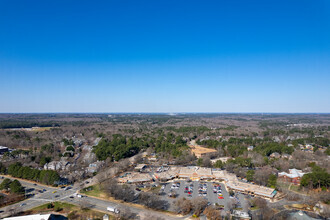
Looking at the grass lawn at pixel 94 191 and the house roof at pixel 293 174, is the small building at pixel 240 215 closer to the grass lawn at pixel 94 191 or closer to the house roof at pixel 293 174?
the grass lawn at pixel 94 191

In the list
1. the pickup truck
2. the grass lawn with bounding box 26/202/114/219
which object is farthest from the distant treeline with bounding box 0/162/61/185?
the pickup truck

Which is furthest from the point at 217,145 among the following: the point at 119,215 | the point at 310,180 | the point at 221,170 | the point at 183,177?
the point at 119,215

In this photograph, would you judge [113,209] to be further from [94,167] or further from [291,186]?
[291,186]

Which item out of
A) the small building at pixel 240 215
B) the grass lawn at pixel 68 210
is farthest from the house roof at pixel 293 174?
the grass lawn at pixel 68 210

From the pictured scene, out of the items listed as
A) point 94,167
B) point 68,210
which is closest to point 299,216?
point 68,210

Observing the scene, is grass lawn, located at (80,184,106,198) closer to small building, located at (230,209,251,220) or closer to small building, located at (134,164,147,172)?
small building, located at (134,164,147,172)

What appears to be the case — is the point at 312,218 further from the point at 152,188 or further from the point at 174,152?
the point at 174,152
